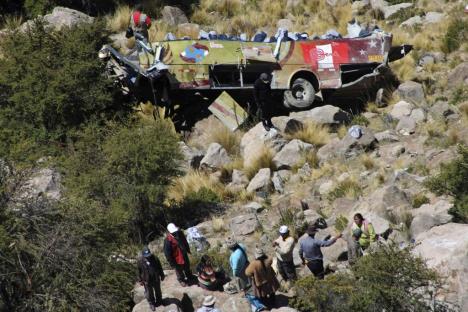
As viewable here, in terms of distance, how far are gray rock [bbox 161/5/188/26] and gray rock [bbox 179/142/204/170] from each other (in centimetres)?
1024

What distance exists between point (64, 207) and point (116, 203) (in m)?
1.89

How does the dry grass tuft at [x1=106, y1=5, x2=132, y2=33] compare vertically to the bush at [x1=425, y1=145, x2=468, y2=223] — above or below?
below

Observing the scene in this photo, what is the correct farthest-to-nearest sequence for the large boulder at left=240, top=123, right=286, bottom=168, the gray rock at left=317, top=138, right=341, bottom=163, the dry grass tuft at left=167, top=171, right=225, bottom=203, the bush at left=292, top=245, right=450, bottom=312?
1. the large boulder at left=240, top=123, right=286, bottom=168
2. the gray rock at left=317, top=138, right=341, bottom=163
3. the dry grass tuft at left=167, top=171, right=225, bottom=203
4. the bush at left=292, top=245, right=450, bottom=312

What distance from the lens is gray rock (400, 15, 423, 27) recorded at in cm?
2726

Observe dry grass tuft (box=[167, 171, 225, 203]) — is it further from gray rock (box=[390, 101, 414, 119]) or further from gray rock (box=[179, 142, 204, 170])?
gray rock (box=[390, 101, 414, 119])

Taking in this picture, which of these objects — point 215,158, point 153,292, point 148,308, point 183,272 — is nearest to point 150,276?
point 153,292

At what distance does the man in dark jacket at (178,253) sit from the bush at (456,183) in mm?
4585

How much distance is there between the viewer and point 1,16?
29.3 meters

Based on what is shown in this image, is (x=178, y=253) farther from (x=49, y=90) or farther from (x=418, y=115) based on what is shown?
(x=418, y=115)

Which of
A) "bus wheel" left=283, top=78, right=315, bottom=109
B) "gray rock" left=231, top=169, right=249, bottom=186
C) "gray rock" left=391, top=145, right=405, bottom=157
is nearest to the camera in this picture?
"gray rock" left=391, top=145, right=405, bottom=157

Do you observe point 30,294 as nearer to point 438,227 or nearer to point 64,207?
point 64,207

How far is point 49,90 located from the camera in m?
19.2

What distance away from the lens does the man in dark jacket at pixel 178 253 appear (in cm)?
1255

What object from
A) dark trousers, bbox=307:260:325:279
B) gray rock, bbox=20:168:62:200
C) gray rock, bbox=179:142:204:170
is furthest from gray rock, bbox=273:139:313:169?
dark trousers, bbox=307:260:325:279
